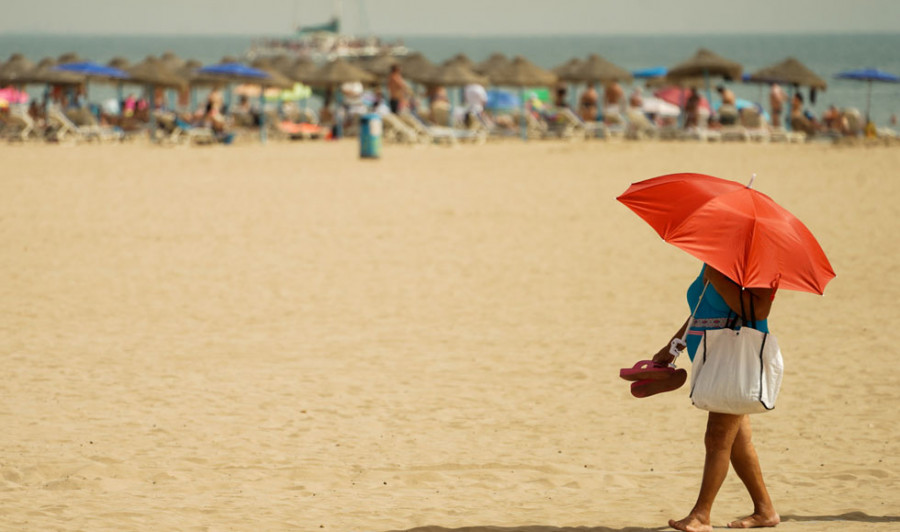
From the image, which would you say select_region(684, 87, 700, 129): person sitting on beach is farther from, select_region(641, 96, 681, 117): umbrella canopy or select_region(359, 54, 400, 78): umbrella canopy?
select_region(359, 54, 400, 78): umbrella canopy

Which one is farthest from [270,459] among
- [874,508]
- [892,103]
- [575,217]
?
[892,103]

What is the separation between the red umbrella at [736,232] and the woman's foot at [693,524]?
0.91m

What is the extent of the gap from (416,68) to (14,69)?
980 centimetres

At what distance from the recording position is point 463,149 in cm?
2400

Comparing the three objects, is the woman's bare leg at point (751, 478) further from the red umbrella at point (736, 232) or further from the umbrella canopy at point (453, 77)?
the umbrella canopy at point (453, 77)

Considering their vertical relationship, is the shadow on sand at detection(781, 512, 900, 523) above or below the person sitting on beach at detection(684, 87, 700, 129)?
below

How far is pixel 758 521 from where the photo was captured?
448 cm

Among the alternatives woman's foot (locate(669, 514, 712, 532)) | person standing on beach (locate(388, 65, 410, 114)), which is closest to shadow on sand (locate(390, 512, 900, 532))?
woman's foot (locate(669, 514, 712, 532))

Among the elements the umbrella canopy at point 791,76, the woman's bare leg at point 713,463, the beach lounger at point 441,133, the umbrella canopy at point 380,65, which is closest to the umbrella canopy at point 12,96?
the umbrella canopy at point 380,65

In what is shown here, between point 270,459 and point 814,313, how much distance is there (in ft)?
16.6

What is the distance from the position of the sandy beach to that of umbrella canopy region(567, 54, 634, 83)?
50.0ft

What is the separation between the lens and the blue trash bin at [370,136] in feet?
67.9

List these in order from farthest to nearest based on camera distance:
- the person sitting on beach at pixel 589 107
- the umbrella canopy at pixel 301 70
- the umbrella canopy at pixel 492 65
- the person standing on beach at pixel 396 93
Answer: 1. the umbrella canopy at pixel 492 65
2. the umbrella canopy at pixel 301 70
3. the person sitting on beach at pixel 589 107
4. the person standing on beach at pixel 396 93

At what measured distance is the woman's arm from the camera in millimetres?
4215
